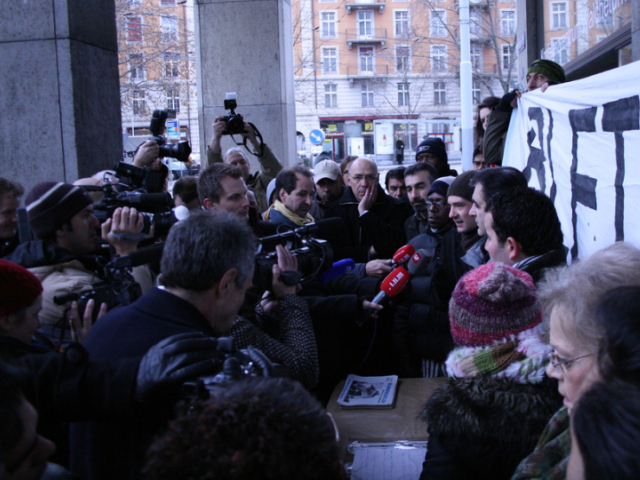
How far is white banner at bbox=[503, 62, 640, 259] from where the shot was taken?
9.45 feet

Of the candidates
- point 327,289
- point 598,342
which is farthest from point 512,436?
point 327,289

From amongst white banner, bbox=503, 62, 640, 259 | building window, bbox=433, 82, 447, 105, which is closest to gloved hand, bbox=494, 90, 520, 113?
white banner, bbox=503, 62, 640, 259

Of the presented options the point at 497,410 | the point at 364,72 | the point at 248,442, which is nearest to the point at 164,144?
the point at 497,410

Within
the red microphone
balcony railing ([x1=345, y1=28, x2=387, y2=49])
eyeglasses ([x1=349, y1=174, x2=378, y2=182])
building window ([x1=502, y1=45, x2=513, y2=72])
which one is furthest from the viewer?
balcony railing ([x1=345, y1=28, x2=387, y2=49])

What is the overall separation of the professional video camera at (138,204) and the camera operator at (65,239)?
0.05m

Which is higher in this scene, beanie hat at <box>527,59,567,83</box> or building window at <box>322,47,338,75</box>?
building window at <box>322,47,338,75</box>

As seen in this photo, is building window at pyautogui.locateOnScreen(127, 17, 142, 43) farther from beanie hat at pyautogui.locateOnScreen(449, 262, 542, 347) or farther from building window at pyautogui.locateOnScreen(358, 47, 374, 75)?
building window at pyautogui.locateOnScreen(358, 47, 374, 75)

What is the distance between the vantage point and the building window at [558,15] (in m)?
6.96

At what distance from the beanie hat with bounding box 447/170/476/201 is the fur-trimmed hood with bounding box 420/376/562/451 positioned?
1784 mm

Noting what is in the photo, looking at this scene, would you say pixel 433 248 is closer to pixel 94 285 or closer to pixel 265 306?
pixel 265 306

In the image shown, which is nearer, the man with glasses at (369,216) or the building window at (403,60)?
the man with glasses at (369,216)

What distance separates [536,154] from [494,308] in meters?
2.94

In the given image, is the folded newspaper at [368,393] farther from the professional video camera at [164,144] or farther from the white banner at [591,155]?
the professional video camera at [164,144]

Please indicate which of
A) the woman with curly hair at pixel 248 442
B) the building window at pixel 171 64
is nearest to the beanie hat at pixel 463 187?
the woman with curly hair at pixel 248 442
